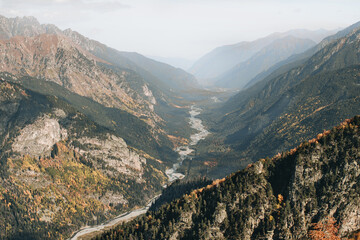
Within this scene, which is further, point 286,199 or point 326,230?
point 286,199

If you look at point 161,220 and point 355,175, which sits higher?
point 355,175

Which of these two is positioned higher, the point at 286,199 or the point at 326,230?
the point at 286,199

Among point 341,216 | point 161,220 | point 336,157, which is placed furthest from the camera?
point 161,220

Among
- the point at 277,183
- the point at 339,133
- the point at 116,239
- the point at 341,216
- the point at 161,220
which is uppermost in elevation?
the point at 339,133

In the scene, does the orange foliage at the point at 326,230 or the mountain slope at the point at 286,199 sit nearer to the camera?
the orange foliage at the point at 326,230

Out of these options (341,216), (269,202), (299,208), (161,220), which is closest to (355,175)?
(341,216)

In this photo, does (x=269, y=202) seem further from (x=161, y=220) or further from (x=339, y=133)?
(x=161, y=220)

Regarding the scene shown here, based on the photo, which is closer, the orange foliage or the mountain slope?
the orange foliage

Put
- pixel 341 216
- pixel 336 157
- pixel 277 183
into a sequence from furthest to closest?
pixel 277 183
pixel 336 157
pixel 341 216
